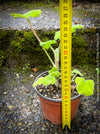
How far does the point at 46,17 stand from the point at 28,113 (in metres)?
1.37

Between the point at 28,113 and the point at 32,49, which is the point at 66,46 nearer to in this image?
the point at 28,113

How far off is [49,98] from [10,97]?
656mm

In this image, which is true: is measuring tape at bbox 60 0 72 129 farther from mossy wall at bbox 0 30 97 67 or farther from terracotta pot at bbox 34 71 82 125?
mossy wall at bbox 0 30 97 67

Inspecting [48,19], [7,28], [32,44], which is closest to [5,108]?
[32,44]

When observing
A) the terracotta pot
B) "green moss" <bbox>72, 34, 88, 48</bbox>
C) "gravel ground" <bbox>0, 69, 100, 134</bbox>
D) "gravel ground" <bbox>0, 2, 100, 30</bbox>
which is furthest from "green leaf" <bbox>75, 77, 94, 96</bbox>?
"gravel ground" <bbox>0, 2, 100, 30</bbox>

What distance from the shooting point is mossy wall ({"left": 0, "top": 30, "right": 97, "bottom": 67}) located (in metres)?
1.67

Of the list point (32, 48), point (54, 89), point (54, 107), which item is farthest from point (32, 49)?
point (54, 107)

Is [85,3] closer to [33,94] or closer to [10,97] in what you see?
[33,94]

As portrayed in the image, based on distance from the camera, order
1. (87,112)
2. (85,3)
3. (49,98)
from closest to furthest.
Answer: (49,98)
(87,112)
(85,3)

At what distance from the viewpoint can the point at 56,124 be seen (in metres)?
1.19

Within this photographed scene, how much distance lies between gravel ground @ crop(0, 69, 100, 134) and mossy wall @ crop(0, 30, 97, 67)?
281mm

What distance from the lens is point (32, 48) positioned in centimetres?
171

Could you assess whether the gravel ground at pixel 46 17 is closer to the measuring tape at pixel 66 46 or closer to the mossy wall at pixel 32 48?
the mossy wall at pixel 32 48

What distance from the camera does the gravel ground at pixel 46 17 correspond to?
68.5 inches
